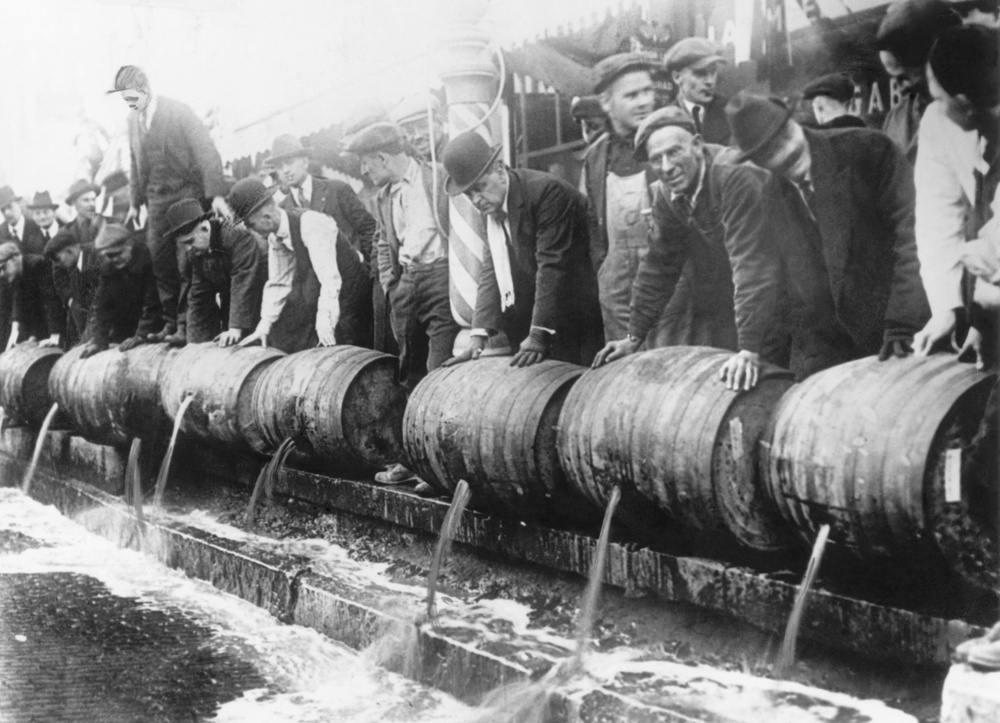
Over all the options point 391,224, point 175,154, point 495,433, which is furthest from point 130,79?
point 495,433

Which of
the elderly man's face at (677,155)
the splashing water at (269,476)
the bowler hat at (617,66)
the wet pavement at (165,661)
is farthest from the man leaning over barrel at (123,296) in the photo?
the elderly man's face at (677,155)

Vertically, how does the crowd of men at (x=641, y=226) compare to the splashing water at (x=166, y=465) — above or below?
above

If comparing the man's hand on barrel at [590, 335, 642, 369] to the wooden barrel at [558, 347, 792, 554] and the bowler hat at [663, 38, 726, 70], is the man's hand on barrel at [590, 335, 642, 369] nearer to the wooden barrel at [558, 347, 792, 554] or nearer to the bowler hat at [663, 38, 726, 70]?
the wooden barrel at [558, 347, 792, 554]

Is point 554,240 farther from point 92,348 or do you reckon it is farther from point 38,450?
point 38,450

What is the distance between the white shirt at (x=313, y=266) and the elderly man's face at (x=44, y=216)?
13.8 feet

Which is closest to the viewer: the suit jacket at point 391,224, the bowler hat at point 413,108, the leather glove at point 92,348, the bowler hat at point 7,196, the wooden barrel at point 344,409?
the bowler hat at point 413,108

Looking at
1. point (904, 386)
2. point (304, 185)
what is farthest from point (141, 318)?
point (904, 386)

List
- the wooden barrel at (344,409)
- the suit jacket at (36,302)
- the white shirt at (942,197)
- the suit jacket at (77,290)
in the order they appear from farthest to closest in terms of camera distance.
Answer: the suit jacket at (36,302), the suit jacket at (77,290), the wooden barrel at (344,409), the white shirt at (942,197)

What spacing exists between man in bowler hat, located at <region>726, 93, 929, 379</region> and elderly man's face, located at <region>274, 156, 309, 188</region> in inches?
176

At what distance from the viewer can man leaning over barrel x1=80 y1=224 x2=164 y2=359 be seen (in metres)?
10.5

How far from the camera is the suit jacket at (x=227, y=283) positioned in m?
8.89

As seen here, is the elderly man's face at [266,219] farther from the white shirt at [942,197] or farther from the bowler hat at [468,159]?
the white shirt at [942,197]

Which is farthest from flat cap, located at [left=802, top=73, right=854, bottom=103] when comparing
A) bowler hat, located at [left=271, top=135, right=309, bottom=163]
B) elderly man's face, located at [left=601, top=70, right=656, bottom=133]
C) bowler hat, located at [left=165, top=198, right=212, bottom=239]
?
bowler hat, located at [left=165, top=198, right=212, bottom=239]

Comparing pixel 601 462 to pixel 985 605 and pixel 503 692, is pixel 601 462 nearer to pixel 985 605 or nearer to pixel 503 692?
pixel 503 692
